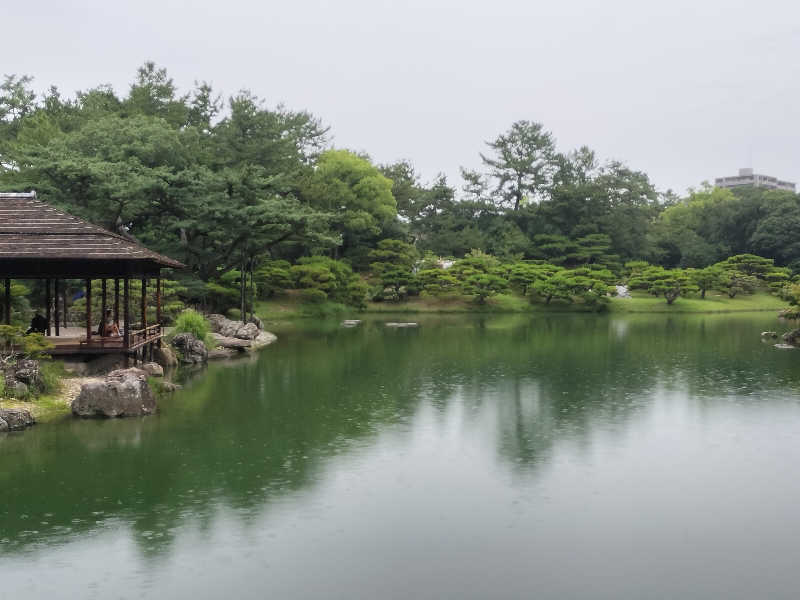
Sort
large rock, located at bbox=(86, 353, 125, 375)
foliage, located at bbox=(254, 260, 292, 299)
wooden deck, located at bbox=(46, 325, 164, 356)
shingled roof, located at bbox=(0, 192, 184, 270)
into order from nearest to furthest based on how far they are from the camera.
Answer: shingled roof, located at bbox=(0, 192, 184, 270) < wooden deck, located at bbox=(46, 325, 164, 356) < large rock, located at bbox=(86, 353, 125, 375) < foliage, located at bbox=(254, 260, 292, 299)

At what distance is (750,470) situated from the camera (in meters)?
9.92

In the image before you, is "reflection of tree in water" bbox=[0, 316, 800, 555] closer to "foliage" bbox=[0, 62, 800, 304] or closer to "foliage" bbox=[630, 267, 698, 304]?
"foliage" bbox=[0, 62, 800, 304]

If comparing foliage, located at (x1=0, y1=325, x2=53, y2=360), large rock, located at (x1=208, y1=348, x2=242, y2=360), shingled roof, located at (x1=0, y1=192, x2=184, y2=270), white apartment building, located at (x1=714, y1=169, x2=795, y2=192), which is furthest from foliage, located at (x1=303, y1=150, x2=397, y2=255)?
white apartment building, located at (x1=714, y1=169, x2=795, y2=192)

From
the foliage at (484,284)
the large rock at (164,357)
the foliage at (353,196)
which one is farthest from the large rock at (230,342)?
the foliage at (484,284)

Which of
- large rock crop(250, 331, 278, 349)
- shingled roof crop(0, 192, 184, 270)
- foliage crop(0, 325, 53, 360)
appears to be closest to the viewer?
foliage crop(0, 325, 53, 360)

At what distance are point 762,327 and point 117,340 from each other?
26.2 meters

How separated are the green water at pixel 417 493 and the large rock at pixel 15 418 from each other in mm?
335

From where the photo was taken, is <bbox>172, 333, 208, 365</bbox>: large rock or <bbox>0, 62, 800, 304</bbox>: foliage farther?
<bbox>0, 62, 800, 304</bbox>: foliage

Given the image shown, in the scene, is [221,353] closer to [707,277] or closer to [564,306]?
[564,306]

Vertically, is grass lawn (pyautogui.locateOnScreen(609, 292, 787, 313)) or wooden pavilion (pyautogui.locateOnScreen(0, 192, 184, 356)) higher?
wooden pavilion (pyautogui.locateOnScreen(0, 192, 184, 356))

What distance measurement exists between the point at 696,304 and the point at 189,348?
31.3 metres

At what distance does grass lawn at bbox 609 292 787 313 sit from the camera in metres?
41.1

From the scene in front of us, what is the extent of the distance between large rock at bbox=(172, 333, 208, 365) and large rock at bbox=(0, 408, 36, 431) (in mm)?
7529

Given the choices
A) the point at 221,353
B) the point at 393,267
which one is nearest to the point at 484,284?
the point at 393,267
